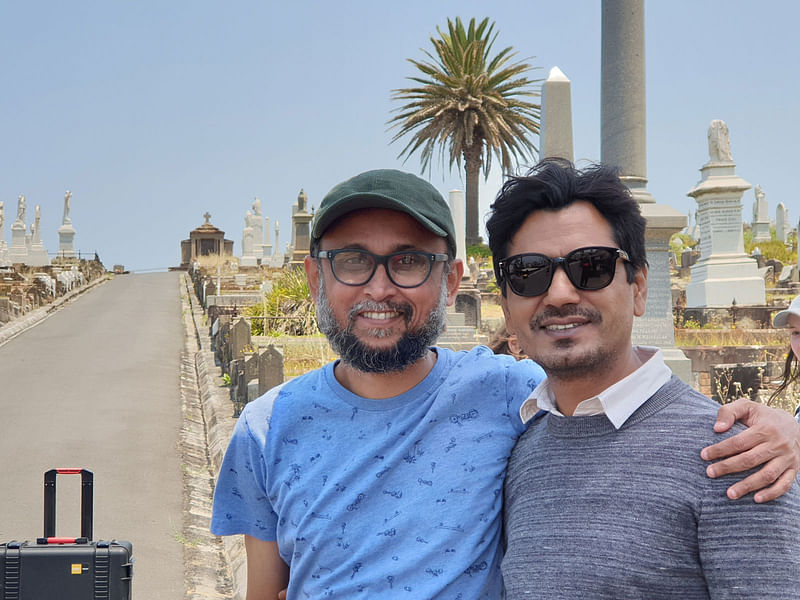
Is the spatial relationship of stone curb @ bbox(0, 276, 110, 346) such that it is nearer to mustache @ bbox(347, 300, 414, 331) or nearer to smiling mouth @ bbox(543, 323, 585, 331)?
mustache @ bbox(347, 300, 414, 331)

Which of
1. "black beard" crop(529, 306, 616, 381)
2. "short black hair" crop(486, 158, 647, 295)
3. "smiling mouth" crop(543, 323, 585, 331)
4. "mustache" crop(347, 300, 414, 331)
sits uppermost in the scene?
"short black hair" crop(486, 158, 647, 295)

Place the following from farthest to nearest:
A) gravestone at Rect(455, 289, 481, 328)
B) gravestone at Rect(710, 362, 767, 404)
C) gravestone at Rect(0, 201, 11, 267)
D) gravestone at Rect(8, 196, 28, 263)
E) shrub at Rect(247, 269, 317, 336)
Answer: gravestone at Rect(8, 196, 28, 263)
gravestone at Rect(0, 201, 11, 267)
gravestone at Rect(455, 289, 481, 328)
shrub at Rect(247, 269, 317, 336)
gravestone at Rect(710, 362, 767, 404)

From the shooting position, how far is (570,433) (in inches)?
70.9

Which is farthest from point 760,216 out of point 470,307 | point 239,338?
point 239,338

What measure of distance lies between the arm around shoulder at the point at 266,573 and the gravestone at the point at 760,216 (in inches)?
1576

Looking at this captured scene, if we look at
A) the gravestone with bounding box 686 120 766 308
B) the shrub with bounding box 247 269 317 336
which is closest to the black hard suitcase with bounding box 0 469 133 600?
the shrub with bounding box 247 269 317 336

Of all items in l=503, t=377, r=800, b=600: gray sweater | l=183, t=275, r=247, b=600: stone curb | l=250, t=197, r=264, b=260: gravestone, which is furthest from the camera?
l=250, t=197, r=264, b=260: gravestone

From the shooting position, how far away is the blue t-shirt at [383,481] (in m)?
1.92

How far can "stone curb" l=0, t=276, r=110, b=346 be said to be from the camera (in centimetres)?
1655

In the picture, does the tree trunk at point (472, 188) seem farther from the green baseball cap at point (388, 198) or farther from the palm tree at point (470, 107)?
the green baseball cap at point (388, 198)

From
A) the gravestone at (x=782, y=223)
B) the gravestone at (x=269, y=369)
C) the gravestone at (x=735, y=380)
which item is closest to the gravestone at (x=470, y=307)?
the gravestone at (x=735, y=380)

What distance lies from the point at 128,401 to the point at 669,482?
9870mm

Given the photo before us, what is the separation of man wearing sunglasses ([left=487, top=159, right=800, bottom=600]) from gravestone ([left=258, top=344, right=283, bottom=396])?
6.35m

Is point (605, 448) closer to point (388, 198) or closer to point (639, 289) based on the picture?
point (639, 289)
